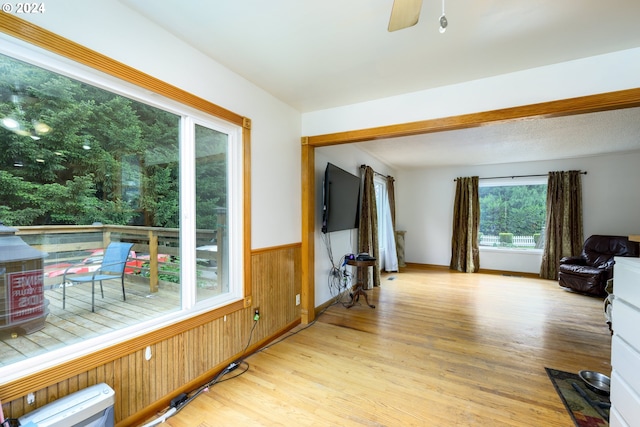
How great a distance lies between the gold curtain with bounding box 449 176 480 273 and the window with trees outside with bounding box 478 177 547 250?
31 centimetres

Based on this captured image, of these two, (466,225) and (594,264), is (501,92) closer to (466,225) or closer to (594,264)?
(594,264)

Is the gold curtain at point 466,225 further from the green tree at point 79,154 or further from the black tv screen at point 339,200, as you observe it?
the green tree at point 79,154

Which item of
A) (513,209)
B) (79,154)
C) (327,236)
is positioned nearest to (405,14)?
(79,154)

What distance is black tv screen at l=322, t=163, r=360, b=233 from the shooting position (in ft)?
10.9

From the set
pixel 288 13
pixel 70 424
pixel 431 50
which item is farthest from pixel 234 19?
pixel 70 424

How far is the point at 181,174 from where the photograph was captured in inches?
76.8

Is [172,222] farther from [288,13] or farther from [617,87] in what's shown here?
[617,87]

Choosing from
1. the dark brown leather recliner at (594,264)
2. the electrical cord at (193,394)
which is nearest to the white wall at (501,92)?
the electrical cord at (193,394)

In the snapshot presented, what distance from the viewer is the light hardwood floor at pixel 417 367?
1708mm

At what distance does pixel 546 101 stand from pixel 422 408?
255cm

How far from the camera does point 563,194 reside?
5.27 meters

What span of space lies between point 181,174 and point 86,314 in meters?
1.04

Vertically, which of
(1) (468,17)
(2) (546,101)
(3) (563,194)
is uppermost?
(1) (468,17)

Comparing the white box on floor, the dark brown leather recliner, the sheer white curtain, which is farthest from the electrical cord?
the dark brown leather recliner
